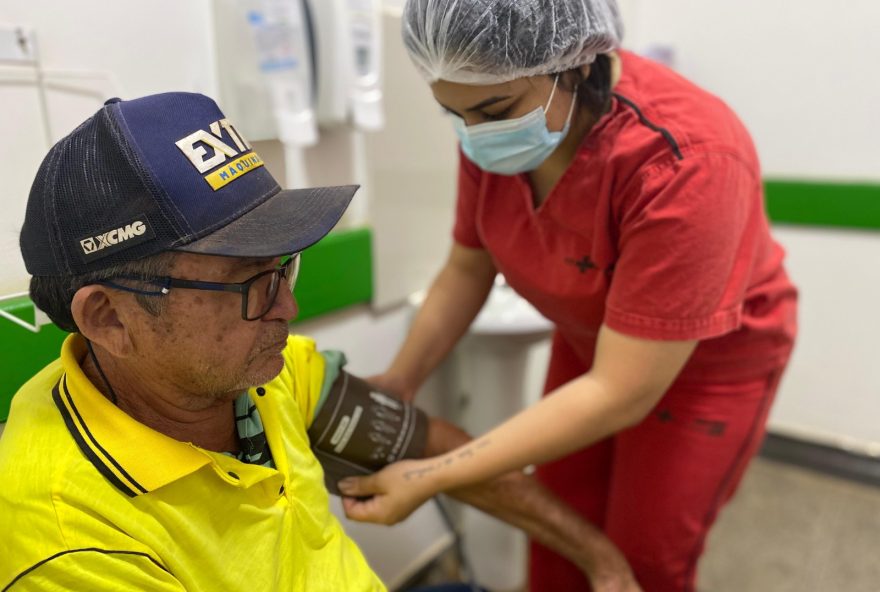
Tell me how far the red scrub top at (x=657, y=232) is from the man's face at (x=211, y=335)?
1.67 ft

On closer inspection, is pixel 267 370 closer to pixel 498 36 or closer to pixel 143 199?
pixel 143 199

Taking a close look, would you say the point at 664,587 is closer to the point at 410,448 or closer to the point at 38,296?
the point at 410,448

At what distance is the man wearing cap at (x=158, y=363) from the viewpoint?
697 mm

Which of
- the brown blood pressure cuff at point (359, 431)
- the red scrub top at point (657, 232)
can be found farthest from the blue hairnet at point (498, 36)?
the brown blood pressure cuff at point (359, 431)

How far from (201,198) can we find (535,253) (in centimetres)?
65

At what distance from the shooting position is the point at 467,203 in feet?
4.31

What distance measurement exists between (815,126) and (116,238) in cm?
254

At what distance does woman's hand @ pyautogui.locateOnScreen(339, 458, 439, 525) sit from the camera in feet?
3.55

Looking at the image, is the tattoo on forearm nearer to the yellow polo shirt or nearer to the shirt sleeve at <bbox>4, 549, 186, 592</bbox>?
the yellow polo shirt

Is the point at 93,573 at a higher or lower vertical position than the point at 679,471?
higher

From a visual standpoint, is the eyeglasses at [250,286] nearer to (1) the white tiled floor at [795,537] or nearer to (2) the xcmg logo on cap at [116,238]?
(2) the xcmg logo on cap at [116,238]

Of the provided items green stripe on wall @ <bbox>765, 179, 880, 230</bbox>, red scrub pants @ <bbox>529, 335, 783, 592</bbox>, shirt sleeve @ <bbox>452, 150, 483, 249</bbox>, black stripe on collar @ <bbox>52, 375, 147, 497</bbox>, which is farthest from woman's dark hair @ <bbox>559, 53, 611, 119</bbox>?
green stripe on wall @ <bbox>765, 179, 880, 230</bbox>

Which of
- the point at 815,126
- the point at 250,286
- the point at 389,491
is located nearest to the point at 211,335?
the point at 250,286

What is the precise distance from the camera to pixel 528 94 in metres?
1.01
